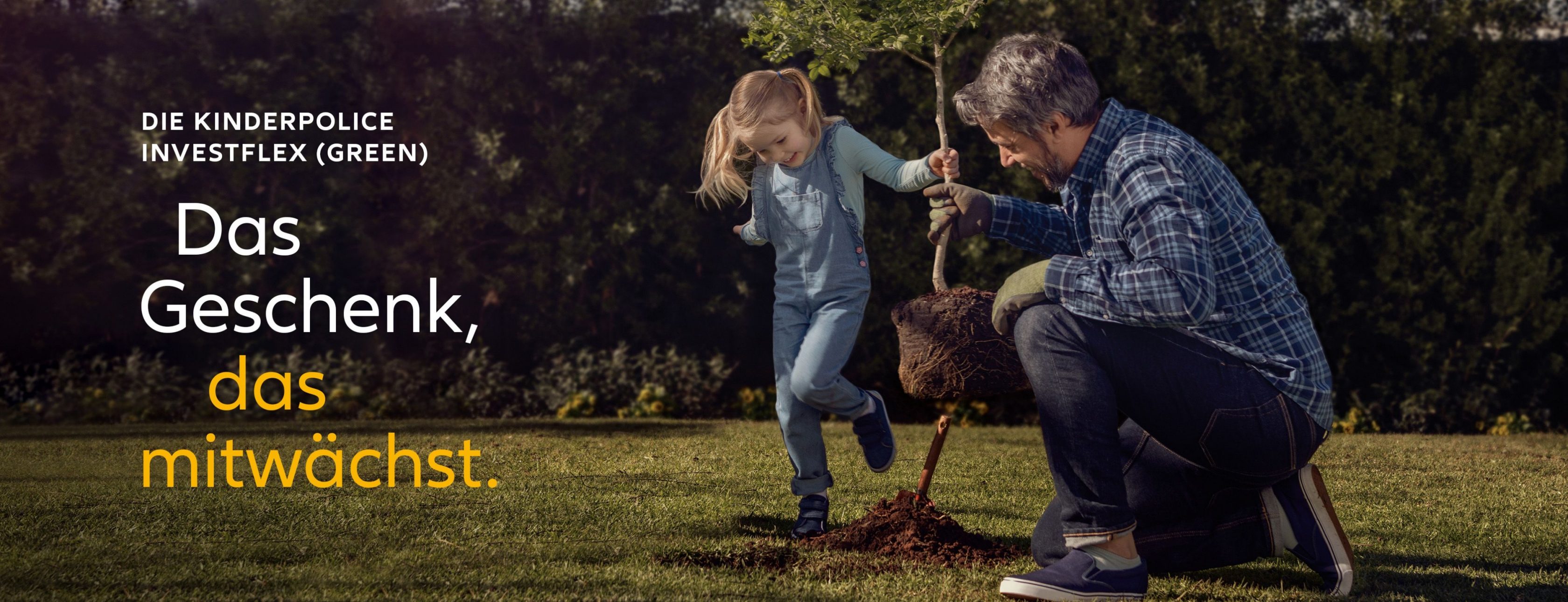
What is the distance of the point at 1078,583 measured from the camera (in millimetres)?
2826

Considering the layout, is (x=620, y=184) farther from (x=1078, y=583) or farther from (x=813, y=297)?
(x=1078, y=583)

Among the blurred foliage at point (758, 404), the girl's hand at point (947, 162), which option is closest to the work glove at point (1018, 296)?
the girl's hand at point (947, 162)

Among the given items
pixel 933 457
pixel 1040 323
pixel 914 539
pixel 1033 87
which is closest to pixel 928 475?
pixel 933 457

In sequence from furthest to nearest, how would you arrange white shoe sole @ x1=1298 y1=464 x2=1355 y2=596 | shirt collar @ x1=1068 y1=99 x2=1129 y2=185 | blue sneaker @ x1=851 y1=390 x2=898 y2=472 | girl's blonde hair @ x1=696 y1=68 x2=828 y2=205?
1. blue sneaker @ x1=851 y1=390 x2=898 y2=472
2. girl's blonde hair @ x1=696 y1=68 x2=828 y2=205
3. white shoe sole @ x1=1298 y1=464 x2=1355 y2=596
4. shirt collar @ x1=1068 y1=99 x2=1129 y2=185

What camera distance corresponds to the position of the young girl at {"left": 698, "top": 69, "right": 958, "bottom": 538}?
3660 mm

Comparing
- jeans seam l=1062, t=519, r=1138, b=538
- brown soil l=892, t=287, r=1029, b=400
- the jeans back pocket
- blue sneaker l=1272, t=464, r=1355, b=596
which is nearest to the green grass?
blue sneaker l=1272, t=464, r=1355, b=596

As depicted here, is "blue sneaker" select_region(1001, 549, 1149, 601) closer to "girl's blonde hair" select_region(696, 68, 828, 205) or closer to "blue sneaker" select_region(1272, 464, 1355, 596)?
"blue sneaker" select_region(1272, 464, 1355, 596)

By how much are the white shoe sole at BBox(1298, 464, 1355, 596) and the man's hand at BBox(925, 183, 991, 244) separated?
3.28ft

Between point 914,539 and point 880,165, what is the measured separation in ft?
3.61

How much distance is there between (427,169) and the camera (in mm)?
7973

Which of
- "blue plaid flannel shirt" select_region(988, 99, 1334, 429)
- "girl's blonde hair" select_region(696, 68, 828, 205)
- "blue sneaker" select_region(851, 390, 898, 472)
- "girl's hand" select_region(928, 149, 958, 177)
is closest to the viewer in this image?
"blue plaid flannel shirt" select_region(988, 99, 1334, 429)

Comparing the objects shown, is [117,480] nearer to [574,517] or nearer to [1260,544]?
[574,517]

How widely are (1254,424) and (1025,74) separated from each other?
3.09 ft

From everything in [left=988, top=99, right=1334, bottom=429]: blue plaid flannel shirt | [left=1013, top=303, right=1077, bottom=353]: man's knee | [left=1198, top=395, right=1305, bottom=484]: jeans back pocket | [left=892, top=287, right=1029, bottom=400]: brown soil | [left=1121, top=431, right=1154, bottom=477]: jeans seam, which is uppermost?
[left=988, top=99, right=1334, bottom=429]: blue plaid flannel shirt
